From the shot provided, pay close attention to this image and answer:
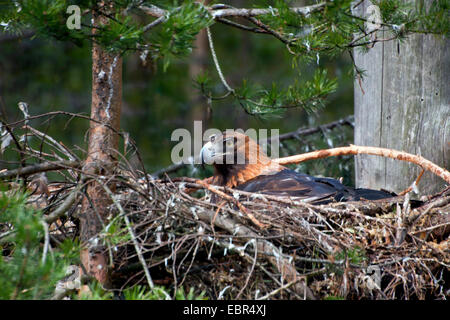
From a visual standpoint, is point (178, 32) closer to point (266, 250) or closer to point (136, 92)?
point (266, 250)

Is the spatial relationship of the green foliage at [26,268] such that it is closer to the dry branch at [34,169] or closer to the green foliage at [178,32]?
the dry branch at [34,169]

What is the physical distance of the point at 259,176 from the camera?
4.81 metres

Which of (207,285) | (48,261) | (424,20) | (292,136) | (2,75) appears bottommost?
(207,285)

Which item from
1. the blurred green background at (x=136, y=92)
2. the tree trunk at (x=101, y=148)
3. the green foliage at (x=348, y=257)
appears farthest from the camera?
the blurred green background at (x=136, y=92)

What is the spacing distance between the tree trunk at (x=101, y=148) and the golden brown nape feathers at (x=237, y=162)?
183 centimetres

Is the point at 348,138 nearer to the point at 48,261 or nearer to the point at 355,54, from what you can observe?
the point at 355,54

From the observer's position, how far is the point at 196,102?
1012 centimetres

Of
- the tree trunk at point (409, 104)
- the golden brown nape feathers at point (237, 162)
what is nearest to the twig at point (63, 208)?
the golden brown nape feathers at point (237, 162)

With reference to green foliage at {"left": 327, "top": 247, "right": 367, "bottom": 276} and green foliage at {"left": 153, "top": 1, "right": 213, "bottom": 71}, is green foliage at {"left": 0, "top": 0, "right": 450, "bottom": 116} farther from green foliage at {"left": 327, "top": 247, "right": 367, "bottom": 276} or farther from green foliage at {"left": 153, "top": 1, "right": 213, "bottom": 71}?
green foliage at {"left": 327, "top": 247, "right": 367, "bottom": 276}

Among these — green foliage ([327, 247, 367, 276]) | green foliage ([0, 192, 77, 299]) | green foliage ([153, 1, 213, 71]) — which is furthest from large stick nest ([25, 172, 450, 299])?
green foliage ([153, 1, 213, 71])

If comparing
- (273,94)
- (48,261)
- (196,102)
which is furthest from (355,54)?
(196,102)

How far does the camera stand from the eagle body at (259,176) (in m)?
3.98

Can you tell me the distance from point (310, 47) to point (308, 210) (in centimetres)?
101

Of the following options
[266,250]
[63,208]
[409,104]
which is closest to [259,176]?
[409,104]
